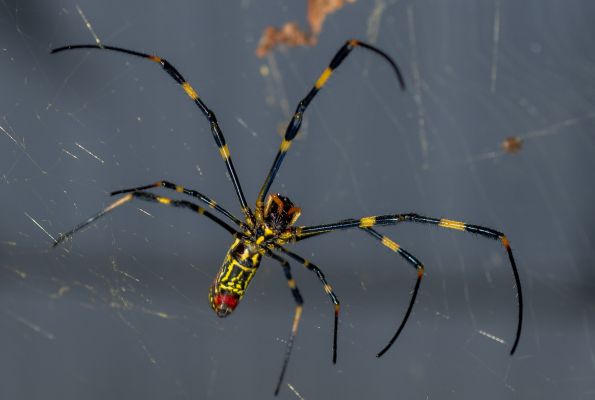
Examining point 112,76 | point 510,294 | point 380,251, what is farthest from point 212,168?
point 510,294

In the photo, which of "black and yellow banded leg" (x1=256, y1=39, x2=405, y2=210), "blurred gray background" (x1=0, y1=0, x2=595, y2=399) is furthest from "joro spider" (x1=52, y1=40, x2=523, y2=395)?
"blurred gray background" (x1=0, y1=0, x2=595, y2=399)

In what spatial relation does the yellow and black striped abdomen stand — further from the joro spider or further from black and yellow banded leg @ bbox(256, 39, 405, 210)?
black and yellow banded leg @ bbox(256, 39, 405, 210)

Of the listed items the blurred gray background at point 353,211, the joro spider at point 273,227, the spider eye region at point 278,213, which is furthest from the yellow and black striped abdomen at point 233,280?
the blurred gray background at point 353,211

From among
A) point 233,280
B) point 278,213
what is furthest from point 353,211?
point 233,280

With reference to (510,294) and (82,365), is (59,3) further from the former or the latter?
(510,294)

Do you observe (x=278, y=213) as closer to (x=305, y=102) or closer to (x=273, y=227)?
(x=273, y=227)

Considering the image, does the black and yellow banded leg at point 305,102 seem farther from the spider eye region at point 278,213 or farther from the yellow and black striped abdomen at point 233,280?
the yellow and black striped abdomen at point 233,280
